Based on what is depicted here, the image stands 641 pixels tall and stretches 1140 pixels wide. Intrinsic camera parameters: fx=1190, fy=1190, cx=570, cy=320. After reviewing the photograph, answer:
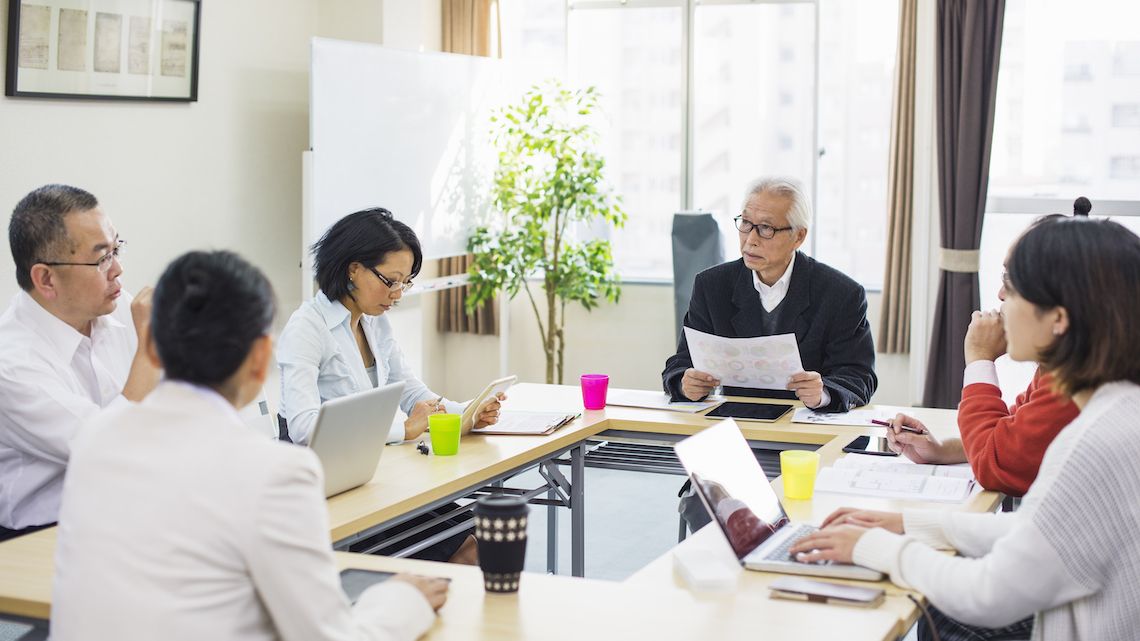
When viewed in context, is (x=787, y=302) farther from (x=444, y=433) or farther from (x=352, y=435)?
(x=352, y=435)

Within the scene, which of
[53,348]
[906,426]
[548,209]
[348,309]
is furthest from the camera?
[548,209]

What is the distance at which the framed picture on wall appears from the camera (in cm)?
421

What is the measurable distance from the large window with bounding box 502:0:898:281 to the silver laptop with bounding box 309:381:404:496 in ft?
13.3

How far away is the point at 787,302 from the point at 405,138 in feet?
7.87

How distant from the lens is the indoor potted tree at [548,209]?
596 centimetres

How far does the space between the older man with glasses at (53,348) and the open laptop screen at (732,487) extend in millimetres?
1273

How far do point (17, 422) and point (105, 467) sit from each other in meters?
1.20

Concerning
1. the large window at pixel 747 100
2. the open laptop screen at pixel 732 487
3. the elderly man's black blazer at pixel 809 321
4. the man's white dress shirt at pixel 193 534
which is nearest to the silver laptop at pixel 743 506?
the open laptop screen at pixel 732 487

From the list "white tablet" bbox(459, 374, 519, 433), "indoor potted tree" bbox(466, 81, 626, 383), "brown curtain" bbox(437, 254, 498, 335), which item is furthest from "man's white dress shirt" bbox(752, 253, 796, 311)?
"brown curtain" bbox(437, 254, 498, 335)

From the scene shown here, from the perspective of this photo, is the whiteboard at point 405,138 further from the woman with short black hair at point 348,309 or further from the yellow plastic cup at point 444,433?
the yellow plastic cup at point 444,433

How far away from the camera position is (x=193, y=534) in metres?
1.37

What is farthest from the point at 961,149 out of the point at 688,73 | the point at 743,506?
the point at 743,506

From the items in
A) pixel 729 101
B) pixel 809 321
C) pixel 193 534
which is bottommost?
pixel 193 534

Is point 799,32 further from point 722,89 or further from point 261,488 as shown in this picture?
point 261,488
